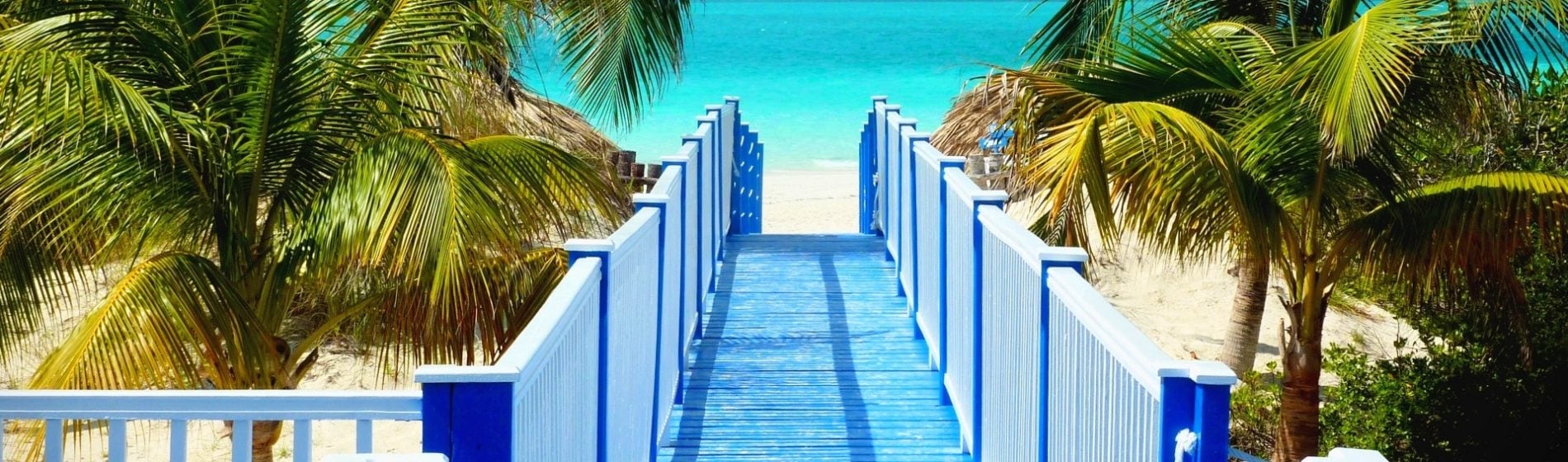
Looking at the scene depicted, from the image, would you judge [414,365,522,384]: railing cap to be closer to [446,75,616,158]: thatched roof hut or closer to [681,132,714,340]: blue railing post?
[446,75,616,158]: thatched roof hut

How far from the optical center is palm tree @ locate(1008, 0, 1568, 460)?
19.9 feet

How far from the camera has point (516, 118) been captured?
11.5 metres

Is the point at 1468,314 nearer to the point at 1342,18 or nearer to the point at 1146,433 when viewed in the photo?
the point at 1342,18

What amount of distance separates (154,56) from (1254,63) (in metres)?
5.09

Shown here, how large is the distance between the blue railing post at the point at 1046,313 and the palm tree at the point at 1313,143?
6.38ft

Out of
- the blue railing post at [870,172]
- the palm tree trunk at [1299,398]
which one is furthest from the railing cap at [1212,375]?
the blue railing post at [870,172]

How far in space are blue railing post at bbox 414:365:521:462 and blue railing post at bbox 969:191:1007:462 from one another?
113 inches

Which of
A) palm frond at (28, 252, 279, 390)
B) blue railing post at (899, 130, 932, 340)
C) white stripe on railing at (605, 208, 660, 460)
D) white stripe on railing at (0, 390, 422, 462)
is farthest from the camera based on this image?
blue railing post at (899, 130, 932, 340)

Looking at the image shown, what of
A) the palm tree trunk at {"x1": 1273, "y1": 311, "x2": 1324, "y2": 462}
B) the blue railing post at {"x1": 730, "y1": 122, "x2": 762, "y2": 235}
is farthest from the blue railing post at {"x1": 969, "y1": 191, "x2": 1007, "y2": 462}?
the blue railing post at {"x1": 730, "y1": 122, "x2": 762, "y2": 235}

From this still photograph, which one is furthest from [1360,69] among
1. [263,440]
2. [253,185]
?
[263,440]

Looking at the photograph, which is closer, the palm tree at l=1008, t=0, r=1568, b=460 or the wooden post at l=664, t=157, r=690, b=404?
the palm tree at l=1008, t=0, r=1568, b=460

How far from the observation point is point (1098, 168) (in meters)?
5.66

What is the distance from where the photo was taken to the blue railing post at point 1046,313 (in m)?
3.82

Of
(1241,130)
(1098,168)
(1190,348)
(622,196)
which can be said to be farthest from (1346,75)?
(1190,348)
